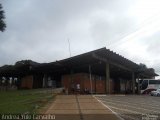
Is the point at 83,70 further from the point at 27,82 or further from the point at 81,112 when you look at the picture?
the point at 81,112

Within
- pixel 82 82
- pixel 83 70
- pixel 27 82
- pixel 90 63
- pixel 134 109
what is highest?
pixel 90 63

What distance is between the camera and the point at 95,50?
31.8 m

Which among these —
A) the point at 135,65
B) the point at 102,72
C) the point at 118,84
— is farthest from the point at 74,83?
the point at 118,84

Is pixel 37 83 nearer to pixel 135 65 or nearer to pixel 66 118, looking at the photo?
pixel 135 65

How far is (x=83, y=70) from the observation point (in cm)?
4612

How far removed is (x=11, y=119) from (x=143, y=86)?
44.9m

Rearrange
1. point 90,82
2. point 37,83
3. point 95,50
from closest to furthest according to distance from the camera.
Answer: point 95,50 < point 90,82 < point 37,83

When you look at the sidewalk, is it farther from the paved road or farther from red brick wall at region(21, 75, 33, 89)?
red brick wall at region(21, 75, 33, 89)

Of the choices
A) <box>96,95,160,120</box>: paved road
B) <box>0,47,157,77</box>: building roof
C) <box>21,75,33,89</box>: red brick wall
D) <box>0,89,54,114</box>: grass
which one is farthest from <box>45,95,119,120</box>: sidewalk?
<box>21,75,33,89</box>: red brick wall

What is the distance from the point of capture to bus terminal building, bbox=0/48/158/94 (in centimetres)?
3768

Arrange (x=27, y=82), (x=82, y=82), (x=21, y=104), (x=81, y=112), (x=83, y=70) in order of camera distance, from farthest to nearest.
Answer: (x=27, y=82) → (x=83, y=70) → (x=82, y=82) → (x=21, y=104) → (x=81, y=112)

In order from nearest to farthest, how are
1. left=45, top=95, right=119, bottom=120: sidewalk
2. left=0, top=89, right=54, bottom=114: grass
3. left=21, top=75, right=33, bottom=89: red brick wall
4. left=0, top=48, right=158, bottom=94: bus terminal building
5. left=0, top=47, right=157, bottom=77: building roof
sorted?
left=45, top=95, right=119, bottom=120: sidewalk < left=0, top=89, right=54, bottom=114: grass < left=0, top=47, right=157, bottom=77: building roof < left=0, top=48, right=158, bottom=94: bus terminal building < left=21, top=75, right=33, bottom=89: red brick wall

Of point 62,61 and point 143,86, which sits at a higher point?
point 62,61

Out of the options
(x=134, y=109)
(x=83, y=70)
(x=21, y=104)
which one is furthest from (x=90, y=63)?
(x=134, y=109)
